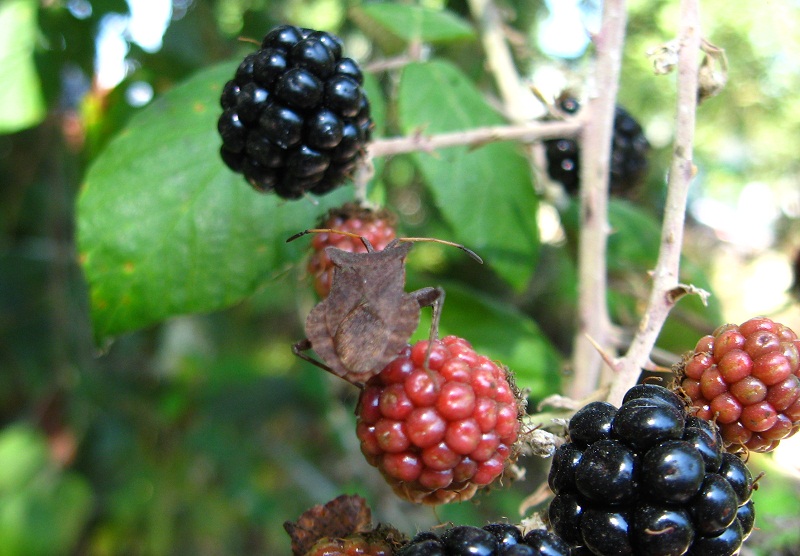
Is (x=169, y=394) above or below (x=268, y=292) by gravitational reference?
below

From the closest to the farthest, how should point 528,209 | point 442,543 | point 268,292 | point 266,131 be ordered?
point 442,543
point 266,131
point 528,209
point 268,292

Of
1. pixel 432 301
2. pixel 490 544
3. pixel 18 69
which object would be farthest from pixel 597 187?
pixel 18 69

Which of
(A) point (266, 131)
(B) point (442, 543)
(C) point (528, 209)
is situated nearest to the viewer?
(B) point (442, 543)

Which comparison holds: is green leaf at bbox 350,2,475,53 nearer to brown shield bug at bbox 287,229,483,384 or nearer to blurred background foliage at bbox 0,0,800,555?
blurred background foliage at bbox 0,0,800,555

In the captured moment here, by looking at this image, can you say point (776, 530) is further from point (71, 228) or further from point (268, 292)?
point (71, 228)

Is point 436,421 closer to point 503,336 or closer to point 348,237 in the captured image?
point 348,237

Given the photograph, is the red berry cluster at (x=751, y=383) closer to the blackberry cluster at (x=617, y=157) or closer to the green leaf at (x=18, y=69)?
the blackberry cluster at (x=617, y=157)

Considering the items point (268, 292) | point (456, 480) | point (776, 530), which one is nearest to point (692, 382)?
point (456, 480)

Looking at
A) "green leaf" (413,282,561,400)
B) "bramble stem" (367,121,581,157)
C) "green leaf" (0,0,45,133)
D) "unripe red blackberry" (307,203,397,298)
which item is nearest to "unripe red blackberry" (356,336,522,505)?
"unripe red blackberry" (307,203,397,298)
